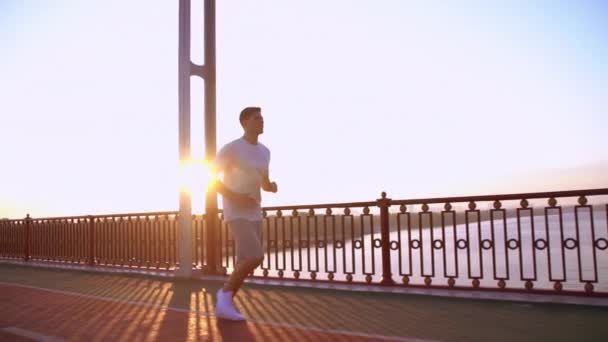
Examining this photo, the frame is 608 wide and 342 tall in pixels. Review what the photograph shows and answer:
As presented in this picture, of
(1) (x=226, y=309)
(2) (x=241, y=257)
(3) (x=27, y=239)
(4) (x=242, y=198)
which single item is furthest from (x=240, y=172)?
(3) (x=27, y=239)

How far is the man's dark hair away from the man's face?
0.02 metres

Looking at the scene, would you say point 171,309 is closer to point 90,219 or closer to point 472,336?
point 472,336

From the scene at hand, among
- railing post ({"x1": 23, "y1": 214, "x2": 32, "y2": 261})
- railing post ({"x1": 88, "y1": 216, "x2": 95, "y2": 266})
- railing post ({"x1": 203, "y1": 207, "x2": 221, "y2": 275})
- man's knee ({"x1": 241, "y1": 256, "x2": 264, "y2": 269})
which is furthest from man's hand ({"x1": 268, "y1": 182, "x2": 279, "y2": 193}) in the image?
railing post ({"x1": 23, "y1": 214, "x2": 32, "y2": 261})

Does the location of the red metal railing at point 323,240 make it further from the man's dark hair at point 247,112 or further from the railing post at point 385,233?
the man's dark hair at point 247,112

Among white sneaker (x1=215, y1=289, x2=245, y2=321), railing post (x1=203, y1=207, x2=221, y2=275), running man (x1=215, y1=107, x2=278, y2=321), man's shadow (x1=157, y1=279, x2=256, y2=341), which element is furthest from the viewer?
railing post (x1=203, y1=207, x2=221, y2=275)

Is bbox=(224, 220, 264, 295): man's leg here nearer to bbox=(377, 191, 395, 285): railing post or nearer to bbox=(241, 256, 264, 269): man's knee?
bbox=(241, 256, 264, 269): man's knee

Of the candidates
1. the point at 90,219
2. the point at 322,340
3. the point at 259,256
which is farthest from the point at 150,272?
the point at 322,340

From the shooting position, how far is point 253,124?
4.41 m

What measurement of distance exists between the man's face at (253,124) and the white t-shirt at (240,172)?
13 centimetres

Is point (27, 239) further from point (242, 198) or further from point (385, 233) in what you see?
point (242, 198)

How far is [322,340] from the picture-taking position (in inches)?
143

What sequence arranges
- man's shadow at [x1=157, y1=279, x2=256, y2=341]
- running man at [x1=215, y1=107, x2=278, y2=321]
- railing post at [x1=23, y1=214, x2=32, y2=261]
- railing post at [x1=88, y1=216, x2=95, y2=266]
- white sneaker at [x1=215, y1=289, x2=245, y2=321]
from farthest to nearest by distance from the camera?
railing post at [x1=23, y1=214, x2=32, y2=261] → railing post at [x1=88, y1=216, x2=95, y2=266] → white sneaker at [x1=215, y1=289, x2=245, y2=321] → running man at [x1=215, y1=107, x2=278, y2=321] → man's shadow at [x1=157, y1=279, x2=256, y2=341]

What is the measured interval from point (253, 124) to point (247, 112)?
133mm

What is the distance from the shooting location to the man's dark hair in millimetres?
4441
